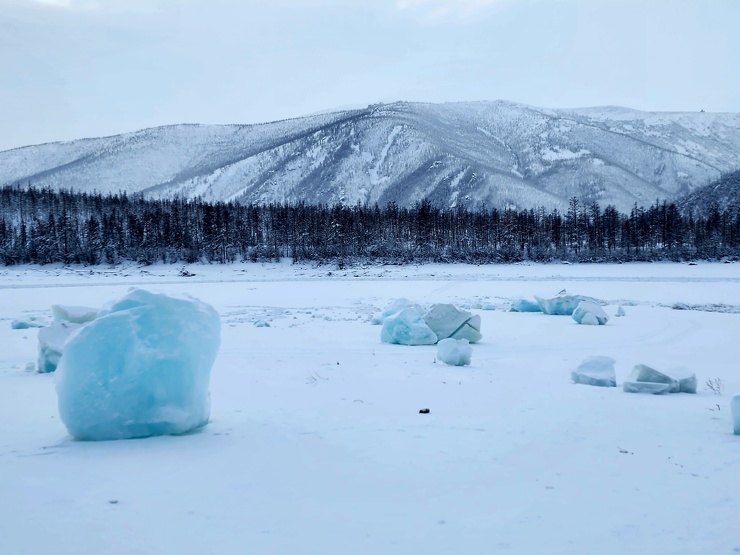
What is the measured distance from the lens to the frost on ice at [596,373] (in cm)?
927

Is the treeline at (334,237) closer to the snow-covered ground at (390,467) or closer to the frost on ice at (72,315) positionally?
the frost on ice at (72,315)

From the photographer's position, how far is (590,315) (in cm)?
1817

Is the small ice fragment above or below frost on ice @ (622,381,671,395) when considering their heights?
above

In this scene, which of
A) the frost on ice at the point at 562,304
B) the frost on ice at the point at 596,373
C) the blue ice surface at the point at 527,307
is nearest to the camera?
the frost on ice at the point at 596,373

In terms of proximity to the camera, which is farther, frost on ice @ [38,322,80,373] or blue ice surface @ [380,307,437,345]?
blue ice surface @ [380,307,437,345]

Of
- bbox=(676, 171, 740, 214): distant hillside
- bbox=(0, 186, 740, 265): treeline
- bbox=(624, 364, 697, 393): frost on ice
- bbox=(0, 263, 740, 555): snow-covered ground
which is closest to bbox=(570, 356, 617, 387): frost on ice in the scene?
bbox=(0, 263, 740, 555): snow-covered ground

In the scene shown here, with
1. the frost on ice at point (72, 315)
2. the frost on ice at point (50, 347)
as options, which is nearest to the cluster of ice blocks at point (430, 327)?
the frost on ice at point (72, 315)

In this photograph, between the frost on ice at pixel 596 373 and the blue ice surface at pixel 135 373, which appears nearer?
the blue ice surface at pixel 135 373

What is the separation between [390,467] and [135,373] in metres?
2.91

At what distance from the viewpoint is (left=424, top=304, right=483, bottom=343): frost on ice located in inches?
569

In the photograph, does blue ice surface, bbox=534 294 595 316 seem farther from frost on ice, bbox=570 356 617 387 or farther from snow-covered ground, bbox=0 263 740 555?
frost on ice, bbox=570 356 617 387

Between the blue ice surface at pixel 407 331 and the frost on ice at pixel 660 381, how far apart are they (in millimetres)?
5627

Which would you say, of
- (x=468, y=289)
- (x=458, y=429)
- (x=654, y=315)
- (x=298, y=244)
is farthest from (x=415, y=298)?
(x=298, y=244)

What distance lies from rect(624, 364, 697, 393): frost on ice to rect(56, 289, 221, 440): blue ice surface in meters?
6.14
